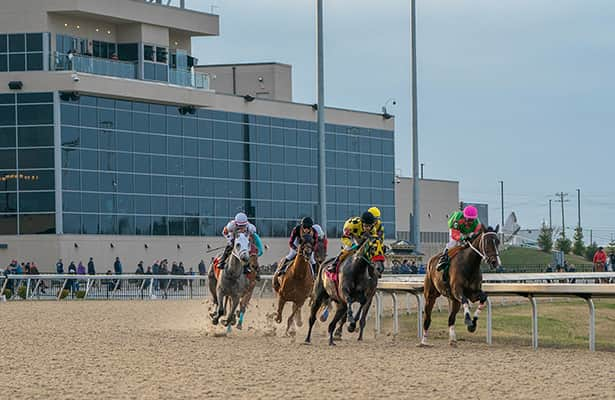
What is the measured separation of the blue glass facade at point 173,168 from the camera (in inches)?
2169

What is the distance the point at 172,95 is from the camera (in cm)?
5969

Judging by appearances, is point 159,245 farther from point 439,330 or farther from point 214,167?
point 439,330

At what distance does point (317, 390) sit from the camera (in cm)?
1203

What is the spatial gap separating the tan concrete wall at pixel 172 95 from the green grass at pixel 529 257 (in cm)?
2226

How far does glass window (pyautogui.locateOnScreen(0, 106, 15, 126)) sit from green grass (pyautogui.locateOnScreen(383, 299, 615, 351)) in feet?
96.5

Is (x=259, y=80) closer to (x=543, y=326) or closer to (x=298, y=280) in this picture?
(x=543, y=326)

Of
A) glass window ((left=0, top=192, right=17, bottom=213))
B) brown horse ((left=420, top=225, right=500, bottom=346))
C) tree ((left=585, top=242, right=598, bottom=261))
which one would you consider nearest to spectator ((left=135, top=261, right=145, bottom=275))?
glass window ((left=0, top=192, right=17, bottom=213))

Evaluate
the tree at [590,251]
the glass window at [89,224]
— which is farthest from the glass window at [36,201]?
the tree at [590,251]

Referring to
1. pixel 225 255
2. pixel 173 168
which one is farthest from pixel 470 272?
pixel 173 168

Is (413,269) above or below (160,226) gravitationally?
below

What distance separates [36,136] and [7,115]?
4.77 ft

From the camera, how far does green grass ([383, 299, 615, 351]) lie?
772 inches

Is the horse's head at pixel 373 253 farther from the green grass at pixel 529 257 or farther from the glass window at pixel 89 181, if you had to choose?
the green grass at pixel 529 257

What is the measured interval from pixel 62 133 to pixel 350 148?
19.5 metres
